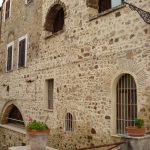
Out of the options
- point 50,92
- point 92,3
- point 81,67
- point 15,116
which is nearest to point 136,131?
point 81,67

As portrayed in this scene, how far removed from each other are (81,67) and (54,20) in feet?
11.2

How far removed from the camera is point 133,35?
22.5 ft

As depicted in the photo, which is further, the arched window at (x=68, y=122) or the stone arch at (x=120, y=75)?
the arched window at (x=68, y=122)

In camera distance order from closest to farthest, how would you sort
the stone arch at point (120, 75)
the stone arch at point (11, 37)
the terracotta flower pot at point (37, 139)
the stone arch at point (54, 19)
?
the terracotta flower pot at point (37, 139)
the stone arch at point (120, 75)
the stone arch at point (54, 19)
the stone arch at point (11, 37)

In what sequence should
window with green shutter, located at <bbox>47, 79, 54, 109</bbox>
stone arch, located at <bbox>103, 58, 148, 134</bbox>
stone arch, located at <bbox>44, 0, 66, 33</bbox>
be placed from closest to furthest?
stone arch, located at <bbox>103, 58, 148, 134</bbox> → window with green shutter, located at <bbox>47, 79, 54, 109</bbox> → stone arch, located at <bbox>44, 0, 66, 33</bbox>

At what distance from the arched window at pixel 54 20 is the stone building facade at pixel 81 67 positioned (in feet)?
0.13

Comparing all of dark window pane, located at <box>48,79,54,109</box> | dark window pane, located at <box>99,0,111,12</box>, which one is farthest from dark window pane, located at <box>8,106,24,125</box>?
dark window pane, located at <box>99,0,111,12</box>

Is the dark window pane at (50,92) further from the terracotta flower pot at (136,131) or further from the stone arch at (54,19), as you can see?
the terracotta flower pot at (136,131)

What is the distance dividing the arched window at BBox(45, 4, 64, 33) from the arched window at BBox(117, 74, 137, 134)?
4497mm

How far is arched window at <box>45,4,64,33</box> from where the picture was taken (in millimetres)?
10727

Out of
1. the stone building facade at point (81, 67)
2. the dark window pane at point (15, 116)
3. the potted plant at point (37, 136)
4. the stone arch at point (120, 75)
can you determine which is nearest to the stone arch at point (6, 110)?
the dark window pane at point (15, 116)

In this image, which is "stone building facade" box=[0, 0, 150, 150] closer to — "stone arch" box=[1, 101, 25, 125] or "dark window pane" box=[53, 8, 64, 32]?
"dark window pane" box=[53, 8, 64, 32]

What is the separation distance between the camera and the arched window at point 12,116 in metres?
14.4

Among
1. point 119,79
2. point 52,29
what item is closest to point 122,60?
point 119,79
